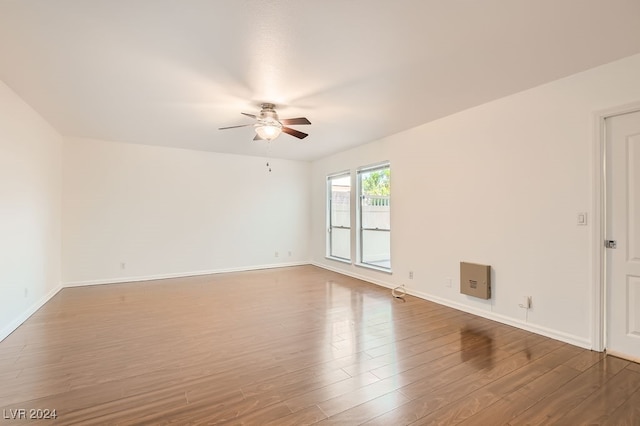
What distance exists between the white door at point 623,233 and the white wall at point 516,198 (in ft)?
0.43

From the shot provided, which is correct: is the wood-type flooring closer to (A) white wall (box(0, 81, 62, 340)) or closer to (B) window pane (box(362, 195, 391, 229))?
(A) white wall (box(0, 81, 62, 340))

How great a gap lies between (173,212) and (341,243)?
11.9 ft

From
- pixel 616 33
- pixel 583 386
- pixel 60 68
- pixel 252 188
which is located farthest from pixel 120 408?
pixel 252 188

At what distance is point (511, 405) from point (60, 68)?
14.9ft

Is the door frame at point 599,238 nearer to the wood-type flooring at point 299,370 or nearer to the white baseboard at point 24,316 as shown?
the wood-type flooring at point 299,370

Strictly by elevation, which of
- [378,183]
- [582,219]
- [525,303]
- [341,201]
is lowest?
[525,303]

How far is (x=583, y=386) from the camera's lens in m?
2.16

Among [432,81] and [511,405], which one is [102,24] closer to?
[432,81]

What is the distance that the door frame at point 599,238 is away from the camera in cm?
271

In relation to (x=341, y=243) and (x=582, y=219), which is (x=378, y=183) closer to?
(x=341, y=243)

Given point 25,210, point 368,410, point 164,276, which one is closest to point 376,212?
point 368,410

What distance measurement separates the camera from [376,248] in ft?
19.4

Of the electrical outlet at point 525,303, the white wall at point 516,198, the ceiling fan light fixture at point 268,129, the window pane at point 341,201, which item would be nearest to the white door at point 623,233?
the white wall at point 516,198

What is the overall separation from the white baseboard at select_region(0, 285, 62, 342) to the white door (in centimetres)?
578
